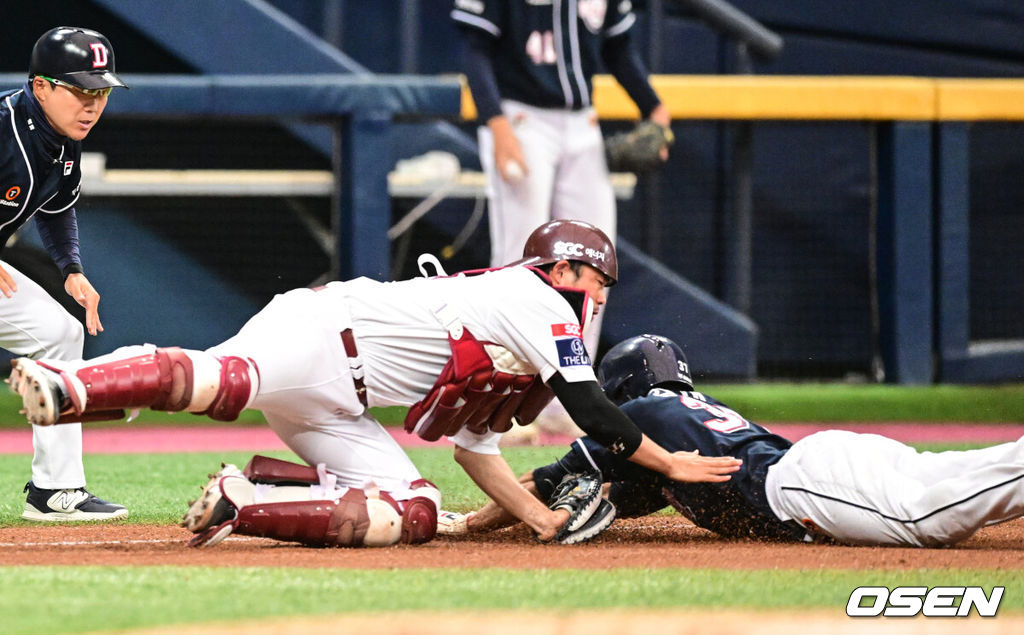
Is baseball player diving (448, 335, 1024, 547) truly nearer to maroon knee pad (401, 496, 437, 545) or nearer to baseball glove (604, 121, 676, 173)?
maroon knee pad (401, 496, 437, 545)

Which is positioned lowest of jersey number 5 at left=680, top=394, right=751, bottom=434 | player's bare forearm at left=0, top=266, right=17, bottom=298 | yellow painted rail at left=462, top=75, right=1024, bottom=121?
jersey number 5 at left=680, top=394, right=751, bottom=434

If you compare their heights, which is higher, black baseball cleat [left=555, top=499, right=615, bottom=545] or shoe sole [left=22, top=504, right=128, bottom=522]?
black baseball cleat [left=555, top=499, right=615, bottom=545]

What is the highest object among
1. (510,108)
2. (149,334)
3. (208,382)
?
(510,108)

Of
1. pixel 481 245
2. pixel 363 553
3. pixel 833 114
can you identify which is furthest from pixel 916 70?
pixel 363 553

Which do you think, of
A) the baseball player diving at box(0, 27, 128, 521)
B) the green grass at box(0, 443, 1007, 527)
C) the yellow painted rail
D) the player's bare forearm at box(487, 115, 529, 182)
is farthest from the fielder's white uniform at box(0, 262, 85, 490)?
the yellow painted rail

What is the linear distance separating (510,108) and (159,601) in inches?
159

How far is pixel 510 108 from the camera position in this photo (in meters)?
6.46

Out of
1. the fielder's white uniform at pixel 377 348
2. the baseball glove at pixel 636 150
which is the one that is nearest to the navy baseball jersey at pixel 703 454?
the fielder's white uniform at pixel 377 348

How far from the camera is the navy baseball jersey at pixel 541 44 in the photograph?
6.40m

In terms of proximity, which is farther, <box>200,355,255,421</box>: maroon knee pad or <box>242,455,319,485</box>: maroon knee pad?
<box>242,455,319,485</box>: maroon knee pad

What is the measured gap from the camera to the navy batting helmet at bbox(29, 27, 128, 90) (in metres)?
4.18

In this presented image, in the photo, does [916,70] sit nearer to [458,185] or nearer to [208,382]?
[458,185]

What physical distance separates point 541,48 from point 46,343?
9.59 ft

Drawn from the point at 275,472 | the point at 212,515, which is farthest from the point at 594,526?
the point at 212,515
